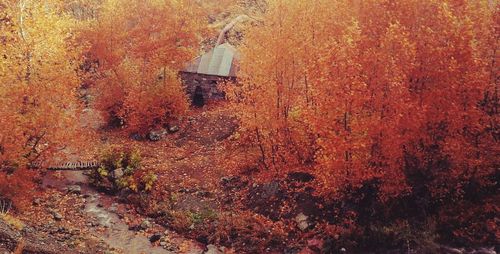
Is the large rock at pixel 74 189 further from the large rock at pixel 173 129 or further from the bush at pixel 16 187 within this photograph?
the large rock at pixel 173 129

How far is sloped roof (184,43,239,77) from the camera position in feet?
122

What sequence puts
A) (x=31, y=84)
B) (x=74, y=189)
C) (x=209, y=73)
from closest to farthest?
(x=31, y=84) < (x=74, y=189) < (x=209, y=73)

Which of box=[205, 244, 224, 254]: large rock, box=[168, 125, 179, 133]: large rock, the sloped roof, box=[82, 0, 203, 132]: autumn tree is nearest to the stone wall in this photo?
the sloped roof

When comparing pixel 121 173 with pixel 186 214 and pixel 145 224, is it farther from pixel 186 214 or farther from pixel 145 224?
pixel 186 214

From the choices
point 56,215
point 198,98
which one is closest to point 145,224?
point 56,215

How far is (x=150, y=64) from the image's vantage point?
111 feet

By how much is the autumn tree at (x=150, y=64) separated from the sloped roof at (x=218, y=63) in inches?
88.5

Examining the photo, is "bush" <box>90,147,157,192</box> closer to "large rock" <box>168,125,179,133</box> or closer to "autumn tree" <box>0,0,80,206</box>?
"autumn tree" <box>0,0,80,206</box>

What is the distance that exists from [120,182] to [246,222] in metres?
8.24

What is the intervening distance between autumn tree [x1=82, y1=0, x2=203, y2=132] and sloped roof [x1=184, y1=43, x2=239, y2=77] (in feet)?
7.37

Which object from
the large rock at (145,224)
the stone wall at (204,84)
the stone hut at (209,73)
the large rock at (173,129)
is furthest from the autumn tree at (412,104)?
the stone wall at (204,84)

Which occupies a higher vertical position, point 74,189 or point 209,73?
point 209,73

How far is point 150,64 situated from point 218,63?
A: 21.2 feet

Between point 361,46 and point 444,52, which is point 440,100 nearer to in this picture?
point 444,52
